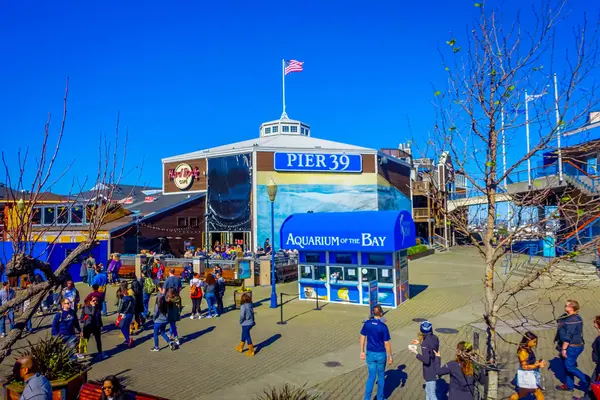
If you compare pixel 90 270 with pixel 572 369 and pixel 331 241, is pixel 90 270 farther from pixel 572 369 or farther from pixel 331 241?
pixel 572 369

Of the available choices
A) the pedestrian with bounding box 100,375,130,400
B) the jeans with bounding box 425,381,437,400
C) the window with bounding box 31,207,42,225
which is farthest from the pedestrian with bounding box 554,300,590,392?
the window with bounding box 31,207,42,225

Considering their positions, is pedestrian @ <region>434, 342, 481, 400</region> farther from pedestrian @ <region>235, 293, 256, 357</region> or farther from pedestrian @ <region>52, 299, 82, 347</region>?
pedestrian @ <region>52, 299, 82, 347</region>

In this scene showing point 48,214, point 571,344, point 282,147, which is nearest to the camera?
point 571,344

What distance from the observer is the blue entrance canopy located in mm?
15891

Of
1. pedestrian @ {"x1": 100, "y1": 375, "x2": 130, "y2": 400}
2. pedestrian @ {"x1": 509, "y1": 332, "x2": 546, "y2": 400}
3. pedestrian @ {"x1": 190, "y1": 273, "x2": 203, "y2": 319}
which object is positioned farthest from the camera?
pedestrian @ {"x1": 190, "y1": 273, "x2": 203, "y2": 319}

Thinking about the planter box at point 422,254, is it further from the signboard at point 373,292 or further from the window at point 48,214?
the window at point 48,214

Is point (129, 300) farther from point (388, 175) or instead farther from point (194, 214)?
point (388, 175)

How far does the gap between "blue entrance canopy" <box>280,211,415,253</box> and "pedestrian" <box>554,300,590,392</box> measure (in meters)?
7.37

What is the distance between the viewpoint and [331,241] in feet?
55.4

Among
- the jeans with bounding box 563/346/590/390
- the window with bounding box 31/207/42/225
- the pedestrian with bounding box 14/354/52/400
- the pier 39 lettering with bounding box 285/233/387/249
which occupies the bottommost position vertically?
the jeans with bounding box 563/346/590/390

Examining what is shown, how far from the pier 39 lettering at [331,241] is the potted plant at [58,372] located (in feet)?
32.8

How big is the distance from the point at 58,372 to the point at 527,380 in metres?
7.80

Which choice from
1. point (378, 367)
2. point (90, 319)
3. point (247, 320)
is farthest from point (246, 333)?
point (378, 367)

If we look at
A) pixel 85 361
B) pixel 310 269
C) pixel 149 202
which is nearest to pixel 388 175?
pixel 149 202
